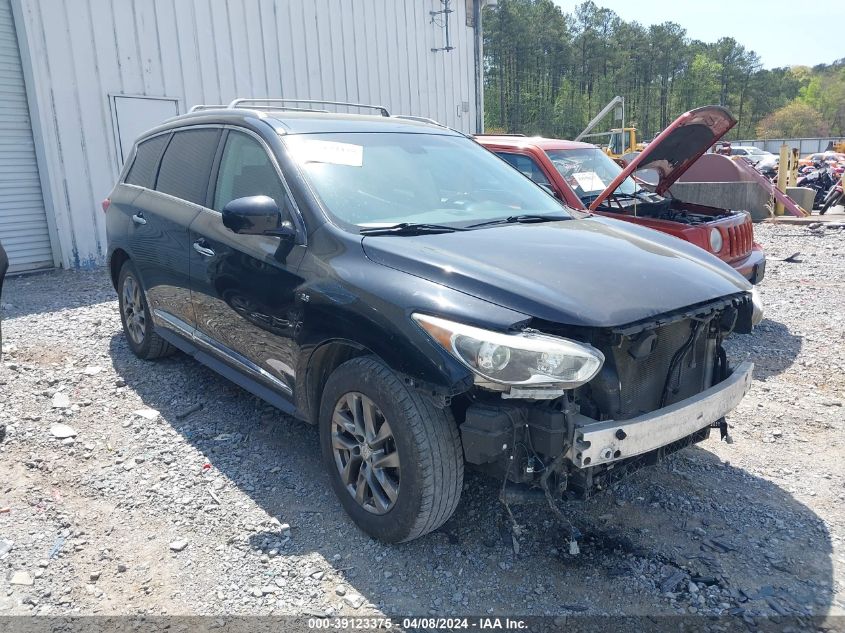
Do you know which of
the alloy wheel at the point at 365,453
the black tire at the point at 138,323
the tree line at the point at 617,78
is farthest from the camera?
the tree line at the point at 617,78

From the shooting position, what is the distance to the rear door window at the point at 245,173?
11.4 feet

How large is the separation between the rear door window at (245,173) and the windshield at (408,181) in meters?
0.19

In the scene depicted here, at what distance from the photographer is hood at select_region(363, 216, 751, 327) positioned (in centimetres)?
253

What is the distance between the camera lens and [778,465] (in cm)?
366

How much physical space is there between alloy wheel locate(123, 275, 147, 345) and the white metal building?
4772 mm

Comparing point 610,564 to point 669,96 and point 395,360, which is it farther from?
point 669,96

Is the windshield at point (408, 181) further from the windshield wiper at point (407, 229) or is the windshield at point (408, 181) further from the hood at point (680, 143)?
the hood at point (680, 143)

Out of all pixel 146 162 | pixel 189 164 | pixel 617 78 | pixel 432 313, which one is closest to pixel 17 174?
pixel 146 162

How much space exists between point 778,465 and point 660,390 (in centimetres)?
130

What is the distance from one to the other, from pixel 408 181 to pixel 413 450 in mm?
1622

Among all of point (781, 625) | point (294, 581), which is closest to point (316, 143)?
point (294, 581)

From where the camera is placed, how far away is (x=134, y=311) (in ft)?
16.9

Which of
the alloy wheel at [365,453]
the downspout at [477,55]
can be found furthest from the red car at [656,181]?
the downspout at [477,55]

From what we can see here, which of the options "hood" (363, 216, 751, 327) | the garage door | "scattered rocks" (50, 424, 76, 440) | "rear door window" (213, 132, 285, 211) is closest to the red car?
"hood" (363, 216, 751, 327)
